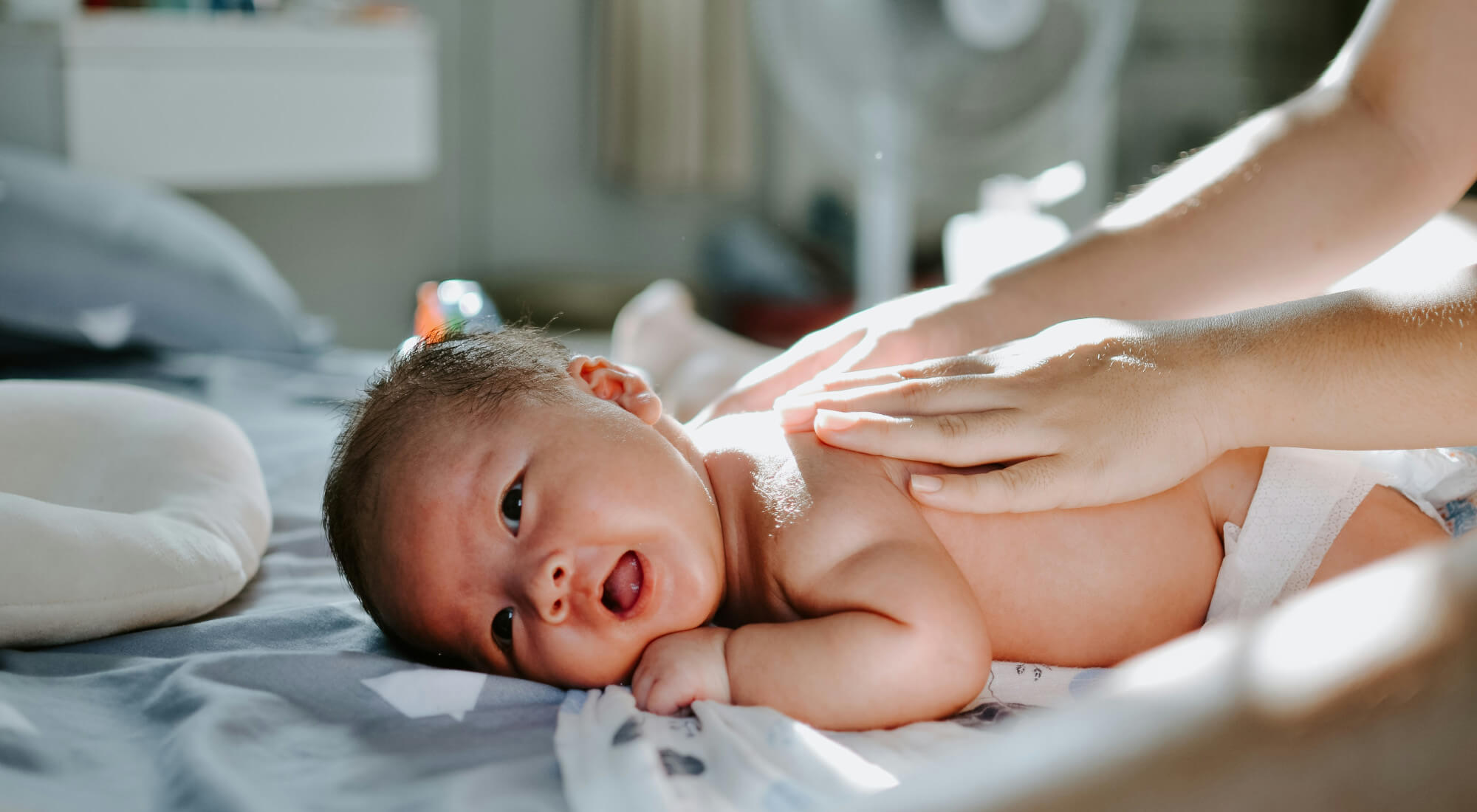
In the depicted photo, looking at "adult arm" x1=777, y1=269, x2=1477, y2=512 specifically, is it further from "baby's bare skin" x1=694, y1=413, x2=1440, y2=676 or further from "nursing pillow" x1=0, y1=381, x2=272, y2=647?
"nursing pillow" x1=0, y1=381, x2=272, y2=647

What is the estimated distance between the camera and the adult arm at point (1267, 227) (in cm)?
114

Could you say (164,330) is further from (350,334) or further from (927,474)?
(350,334)

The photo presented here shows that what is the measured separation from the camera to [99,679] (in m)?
0.85

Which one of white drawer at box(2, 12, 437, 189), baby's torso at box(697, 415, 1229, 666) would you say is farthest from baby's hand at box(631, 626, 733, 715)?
white drawer at box(2, 12, 437, 189)

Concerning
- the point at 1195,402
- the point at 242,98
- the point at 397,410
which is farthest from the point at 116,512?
the point at 242,98

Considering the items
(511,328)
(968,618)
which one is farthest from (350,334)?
(968,618)

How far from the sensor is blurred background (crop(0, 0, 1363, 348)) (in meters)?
2.45

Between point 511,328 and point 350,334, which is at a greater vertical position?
point 511,328

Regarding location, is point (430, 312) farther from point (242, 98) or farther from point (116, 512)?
point (242, 98)

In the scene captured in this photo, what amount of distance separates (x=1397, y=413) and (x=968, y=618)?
0.37 m

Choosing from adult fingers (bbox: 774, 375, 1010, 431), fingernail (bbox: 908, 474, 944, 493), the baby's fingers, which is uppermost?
adult fingers (bbox: 774, 375, 1010, 431)

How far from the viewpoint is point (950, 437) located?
889 mm

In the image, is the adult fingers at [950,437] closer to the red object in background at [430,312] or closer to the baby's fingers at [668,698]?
the baby's fingers at [668,698]

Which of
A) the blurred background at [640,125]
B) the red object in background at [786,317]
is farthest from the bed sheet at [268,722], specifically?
the red object in background at [786,317]
